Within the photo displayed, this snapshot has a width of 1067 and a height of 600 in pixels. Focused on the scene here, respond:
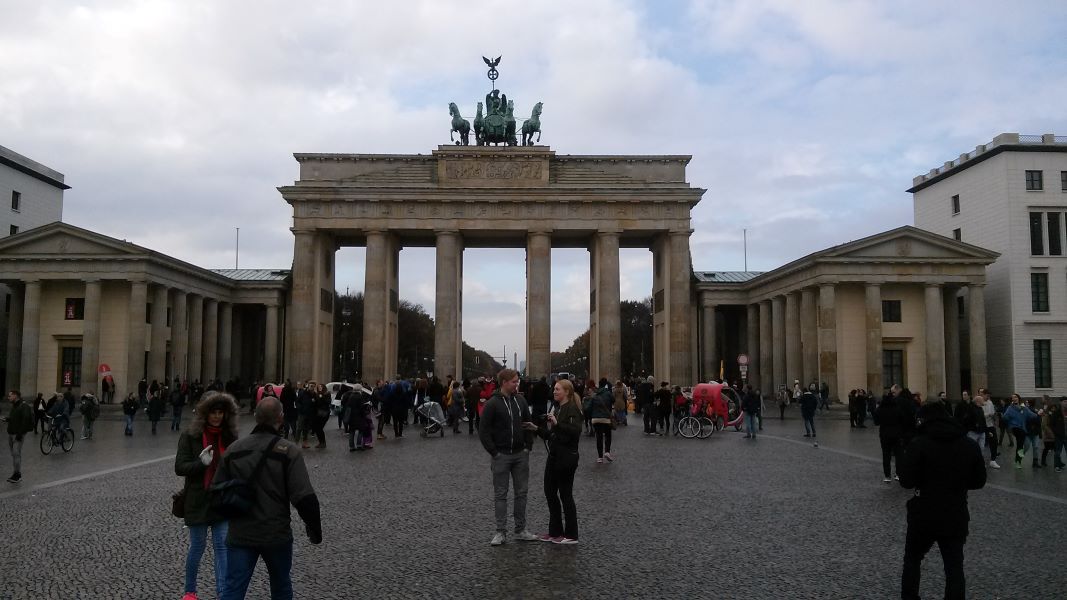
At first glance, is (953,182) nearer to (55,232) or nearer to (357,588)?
(55,232)

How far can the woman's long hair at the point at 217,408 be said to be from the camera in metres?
7.40

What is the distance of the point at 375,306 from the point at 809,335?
26.7m

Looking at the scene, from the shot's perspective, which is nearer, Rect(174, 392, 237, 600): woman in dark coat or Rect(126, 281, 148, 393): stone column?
Rect(174, 392, 237, 600): woman in dark coat

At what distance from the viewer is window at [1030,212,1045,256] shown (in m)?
55.1

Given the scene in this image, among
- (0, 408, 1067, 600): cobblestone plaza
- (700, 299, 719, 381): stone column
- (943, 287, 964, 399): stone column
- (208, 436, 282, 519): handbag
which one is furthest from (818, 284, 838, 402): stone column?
(208, 436, 282, 519): handbag

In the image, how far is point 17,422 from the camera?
16797mm

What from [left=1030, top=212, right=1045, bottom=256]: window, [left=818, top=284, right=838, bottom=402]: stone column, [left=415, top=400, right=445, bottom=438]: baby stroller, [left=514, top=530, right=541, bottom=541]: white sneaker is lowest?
[left=514, top=530, right=541, bottom=541]: white sneaker

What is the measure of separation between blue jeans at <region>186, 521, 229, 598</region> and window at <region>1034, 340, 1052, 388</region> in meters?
57.0

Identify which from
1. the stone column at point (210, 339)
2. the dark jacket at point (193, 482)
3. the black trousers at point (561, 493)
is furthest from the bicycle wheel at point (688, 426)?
the stone column at point (210, 339)

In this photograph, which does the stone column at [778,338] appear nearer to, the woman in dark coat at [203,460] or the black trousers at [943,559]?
the black trousers at [943,559]

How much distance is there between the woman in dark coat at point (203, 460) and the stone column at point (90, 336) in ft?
149

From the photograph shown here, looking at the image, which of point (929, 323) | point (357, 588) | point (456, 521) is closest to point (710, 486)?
point (456, 521)

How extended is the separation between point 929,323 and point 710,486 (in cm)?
4029

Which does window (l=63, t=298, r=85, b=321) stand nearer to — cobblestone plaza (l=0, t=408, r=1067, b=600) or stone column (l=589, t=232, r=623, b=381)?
stone column (l=589, t=232, r=623, b=381)
